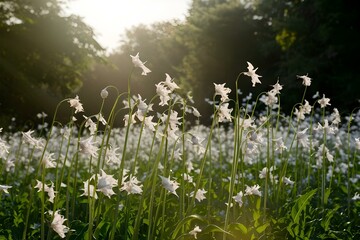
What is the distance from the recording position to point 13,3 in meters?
19.9

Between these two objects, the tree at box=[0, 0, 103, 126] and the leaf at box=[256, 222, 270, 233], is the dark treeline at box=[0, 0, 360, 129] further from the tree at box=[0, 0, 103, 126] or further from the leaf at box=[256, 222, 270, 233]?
the leaf at box=[256, 222, 270, 233]

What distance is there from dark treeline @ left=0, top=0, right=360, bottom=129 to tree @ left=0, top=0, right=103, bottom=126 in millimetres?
40

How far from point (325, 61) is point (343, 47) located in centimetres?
147

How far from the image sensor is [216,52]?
2716 cm

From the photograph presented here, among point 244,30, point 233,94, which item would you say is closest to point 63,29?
point 233,94

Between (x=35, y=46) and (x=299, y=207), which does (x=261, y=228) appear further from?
(x=35, y=46)

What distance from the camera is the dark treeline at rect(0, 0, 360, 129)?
19422 mm

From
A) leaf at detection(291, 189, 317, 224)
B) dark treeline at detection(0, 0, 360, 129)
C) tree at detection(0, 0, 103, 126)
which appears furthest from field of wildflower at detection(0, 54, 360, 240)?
tree at detection(0, 0, 103, 126)

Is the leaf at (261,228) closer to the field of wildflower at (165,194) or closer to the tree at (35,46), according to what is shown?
the field of wildflower at (165,194)

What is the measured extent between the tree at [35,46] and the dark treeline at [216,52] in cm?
4

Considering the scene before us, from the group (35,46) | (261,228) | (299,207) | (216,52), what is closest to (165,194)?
(261,228)

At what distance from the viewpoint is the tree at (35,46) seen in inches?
774

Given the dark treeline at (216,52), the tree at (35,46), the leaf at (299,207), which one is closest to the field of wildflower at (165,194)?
the leaf at (299,207)

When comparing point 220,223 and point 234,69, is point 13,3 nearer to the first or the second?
point 234,69
